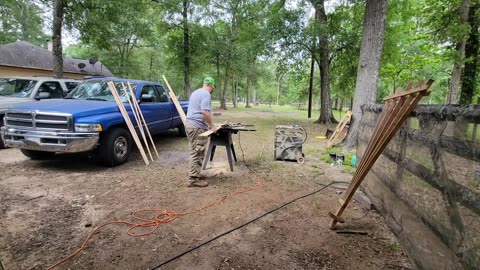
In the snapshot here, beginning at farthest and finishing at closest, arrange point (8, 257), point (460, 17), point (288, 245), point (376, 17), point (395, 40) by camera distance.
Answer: point (395, 40)
point (460, 17)
point (376, 17)
point (288, 245)
point (8, 257)

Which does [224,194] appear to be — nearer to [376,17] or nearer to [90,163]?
[90,163]

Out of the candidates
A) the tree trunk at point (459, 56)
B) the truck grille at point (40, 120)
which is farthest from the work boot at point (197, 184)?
the tree trunk at point (459, 56)

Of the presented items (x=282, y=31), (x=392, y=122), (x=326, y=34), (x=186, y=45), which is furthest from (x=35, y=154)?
(x=186, y=45)

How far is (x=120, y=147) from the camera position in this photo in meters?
5.61

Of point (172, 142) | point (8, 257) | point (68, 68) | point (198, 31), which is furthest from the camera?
point (68, 68)

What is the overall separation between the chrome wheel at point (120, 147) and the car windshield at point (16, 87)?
3.73 m

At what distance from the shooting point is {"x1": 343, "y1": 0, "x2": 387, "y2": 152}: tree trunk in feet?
21.8

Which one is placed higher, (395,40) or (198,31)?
(198,31)

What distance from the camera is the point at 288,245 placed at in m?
2.79

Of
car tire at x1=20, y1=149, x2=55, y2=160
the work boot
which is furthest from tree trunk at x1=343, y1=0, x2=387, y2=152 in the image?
car tire at x1=20, y1=149, x2=55, y2=160

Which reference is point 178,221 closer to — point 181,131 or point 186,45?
point 181,131

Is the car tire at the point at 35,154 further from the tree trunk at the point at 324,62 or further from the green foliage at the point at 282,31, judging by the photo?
the tree trunk at the point at 324,62

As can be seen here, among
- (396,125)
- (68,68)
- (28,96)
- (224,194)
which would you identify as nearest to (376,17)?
(396,125)

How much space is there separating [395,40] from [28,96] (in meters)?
16.4
